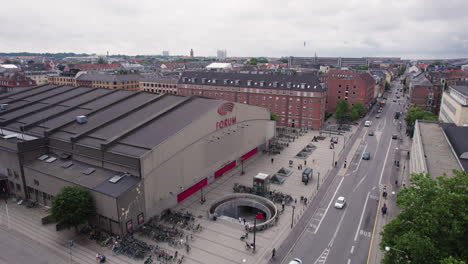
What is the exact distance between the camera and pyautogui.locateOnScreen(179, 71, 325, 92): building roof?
10300 cm

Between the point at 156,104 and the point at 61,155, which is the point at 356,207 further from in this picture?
the point at 61,155

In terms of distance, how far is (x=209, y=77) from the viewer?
399 feet

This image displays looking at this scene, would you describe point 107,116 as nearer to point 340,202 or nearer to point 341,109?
point 340,202

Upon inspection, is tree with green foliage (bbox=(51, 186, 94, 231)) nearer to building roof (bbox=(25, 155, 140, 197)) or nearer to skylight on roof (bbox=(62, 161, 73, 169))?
building roof (bbox=(25, 155, 140, 197))

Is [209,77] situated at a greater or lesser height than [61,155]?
greater

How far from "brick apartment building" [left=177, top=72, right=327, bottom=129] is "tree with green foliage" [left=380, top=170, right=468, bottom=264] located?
245 feet

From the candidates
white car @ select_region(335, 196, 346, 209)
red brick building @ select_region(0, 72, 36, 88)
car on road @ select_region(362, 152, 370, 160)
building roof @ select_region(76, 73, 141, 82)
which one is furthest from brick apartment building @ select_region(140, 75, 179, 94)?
white car @ select_region(335, 196, 346, 209)

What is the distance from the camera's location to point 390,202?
5194cm

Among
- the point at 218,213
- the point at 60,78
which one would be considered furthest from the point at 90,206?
the point at 60,78

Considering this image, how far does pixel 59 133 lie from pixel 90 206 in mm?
20285

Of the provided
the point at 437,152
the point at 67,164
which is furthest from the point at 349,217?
the point at 67,164

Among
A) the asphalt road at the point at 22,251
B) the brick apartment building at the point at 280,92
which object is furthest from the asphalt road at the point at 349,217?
the asphalt road at the point at 22,251

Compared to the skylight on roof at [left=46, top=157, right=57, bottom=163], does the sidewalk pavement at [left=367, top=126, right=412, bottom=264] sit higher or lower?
lower

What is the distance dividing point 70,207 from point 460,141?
2472 inches
